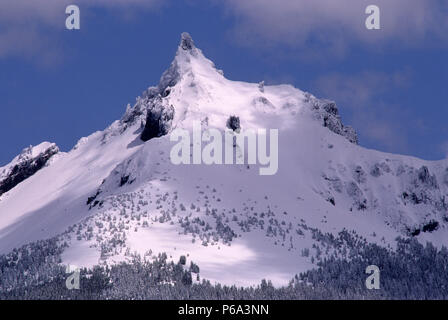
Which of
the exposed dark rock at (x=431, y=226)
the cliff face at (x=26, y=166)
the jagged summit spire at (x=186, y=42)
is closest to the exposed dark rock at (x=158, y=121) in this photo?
the jagged summit spire at (x=186, y=42)

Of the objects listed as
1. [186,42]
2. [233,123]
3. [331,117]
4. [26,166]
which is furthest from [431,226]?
[26,166]

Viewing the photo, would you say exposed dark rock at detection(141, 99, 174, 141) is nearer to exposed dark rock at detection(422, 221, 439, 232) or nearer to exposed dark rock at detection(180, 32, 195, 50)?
exposed dark rock at detection(180, 32, 195, 50)

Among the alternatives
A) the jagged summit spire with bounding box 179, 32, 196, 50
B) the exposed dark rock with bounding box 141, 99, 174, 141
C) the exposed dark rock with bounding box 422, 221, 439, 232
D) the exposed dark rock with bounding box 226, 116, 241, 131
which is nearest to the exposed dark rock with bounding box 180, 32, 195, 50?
the jagged summit spire with bounding box 179, 32, 196, 50

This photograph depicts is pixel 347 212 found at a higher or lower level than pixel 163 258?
higher

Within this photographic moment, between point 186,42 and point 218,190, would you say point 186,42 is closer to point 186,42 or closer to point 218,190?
point 186,42

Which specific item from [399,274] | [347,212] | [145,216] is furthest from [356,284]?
[347,212]

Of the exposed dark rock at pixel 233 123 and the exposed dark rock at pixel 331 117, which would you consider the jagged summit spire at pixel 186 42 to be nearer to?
the exposed dark rock at pixel 331 117
